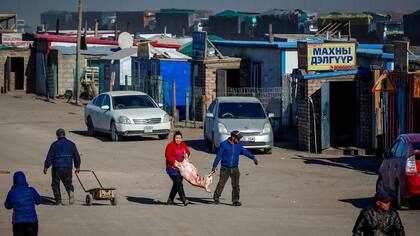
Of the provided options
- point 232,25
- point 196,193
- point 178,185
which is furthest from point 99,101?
point 232,25

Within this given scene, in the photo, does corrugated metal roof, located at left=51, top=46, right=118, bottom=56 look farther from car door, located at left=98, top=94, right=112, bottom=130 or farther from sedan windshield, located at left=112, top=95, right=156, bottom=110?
sedan windshield, located at left=112, top=95, right=156, bottom=110

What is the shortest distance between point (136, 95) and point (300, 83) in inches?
239

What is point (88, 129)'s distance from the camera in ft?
121

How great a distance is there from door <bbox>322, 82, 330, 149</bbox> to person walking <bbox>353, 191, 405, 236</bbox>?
18.7 metres

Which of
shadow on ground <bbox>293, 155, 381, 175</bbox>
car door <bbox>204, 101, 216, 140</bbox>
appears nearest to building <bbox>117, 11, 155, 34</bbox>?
car door <bbox>204, 101, 216, 140</bbox>

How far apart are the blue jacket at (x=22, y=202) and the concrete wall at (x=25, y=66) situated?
4791 centimetres

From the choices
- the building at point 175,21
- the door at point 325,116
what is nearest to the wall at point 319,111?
the door at point 325,116

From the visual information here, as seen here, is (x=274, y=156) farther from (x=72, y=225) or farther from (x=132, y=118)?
(x=72, y=225)

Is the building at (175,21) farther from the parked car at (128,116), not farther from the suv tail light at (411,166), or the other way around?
the suv tail light at (411,166)

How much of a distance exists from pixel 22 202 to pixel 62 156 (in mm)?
5716

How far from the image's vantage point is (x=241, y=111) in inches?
1219

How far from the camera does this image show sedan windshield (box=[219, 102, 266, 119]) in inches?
1210

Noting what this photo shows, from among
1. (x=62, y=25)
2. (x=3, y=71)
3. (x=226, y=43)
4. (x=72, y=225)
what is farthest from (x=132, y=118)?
(x=62, y=25)

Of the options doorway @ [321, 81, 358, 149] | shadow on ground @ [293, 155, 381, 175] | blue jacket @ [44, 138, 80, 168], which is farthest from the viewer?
doorway @ [321, 81, 358, 149]
